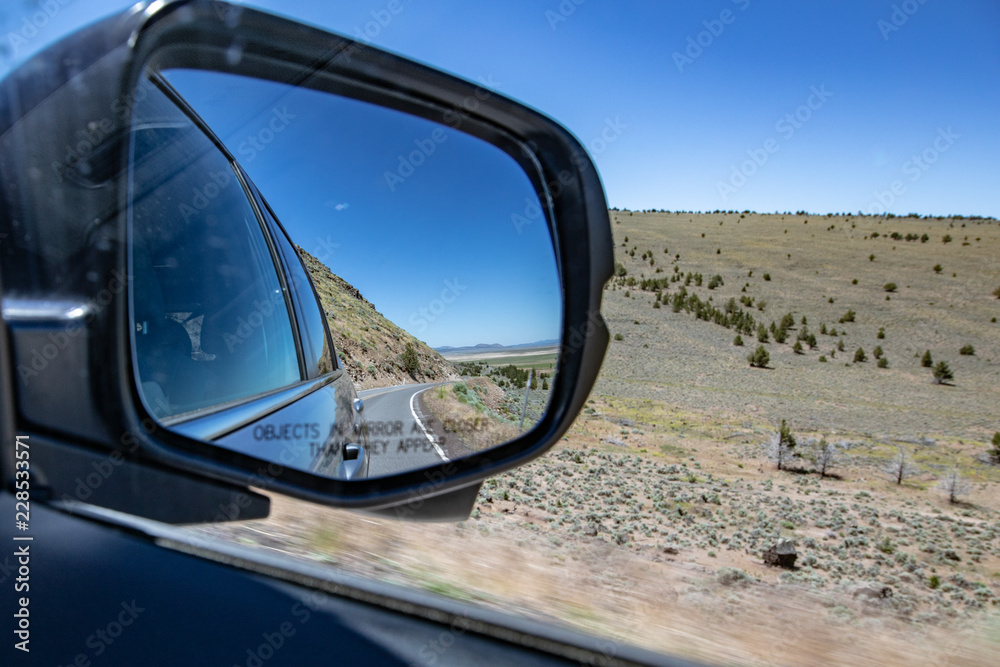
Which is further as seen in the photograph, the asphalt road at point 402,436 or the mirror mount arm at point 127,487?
the asphalt road at point 402,436

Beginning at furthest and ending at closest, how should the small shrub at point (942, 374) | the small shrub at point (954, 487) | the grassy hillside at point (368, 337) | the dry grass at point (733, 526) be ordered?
the small shrub at point (942, 374), the small shrub at point (954, 487), the dry grass at point (733, 526), the grassy hillside at point (368, 337)

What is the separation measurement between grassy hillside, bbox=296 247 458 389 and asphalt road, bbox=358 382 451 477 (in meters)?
0.06

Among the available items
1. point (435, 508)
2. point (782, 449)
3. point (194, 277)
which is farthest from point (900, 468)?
point (194, 277)

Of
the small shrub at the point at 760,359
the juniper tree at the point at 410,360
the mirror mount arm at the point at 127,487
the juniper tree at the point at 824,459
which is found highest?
the small shrub at the point at 760,359

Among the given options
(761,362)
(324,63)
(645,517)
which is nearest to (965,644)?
(324,63)

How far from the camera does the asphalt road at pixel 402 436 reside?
1.83 metres

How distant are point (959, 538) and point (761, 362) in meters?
24.3

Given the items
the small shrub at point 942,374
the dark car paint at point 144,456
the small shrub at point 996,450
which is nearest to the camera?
the dark car paint at point 144,456

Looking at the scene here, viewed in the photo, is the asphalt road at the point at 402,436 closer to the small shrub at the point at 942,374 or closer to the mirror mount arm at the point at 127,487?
the mirror mount arm at the point at 127,487

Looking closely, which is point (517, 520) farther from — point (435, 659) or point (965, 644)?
point (435, 659)

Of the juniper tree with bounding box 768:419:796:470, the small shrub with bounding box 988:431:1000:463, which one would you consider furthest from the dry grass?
the small shrub with bounding box 988:431:1000:463

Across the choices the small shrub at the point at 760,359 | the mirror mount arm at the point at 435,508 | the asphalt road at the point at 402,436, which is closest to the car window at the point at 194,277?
the asphalt road at the point at 402,436

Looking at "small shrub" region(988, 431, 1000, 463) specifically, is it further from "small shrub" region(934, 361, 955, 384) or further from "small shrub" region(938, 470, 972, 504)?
"small shrub" region(934, 361, 955, 384)

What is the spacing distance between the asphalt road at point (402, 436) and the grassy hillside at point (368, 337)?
6cm
